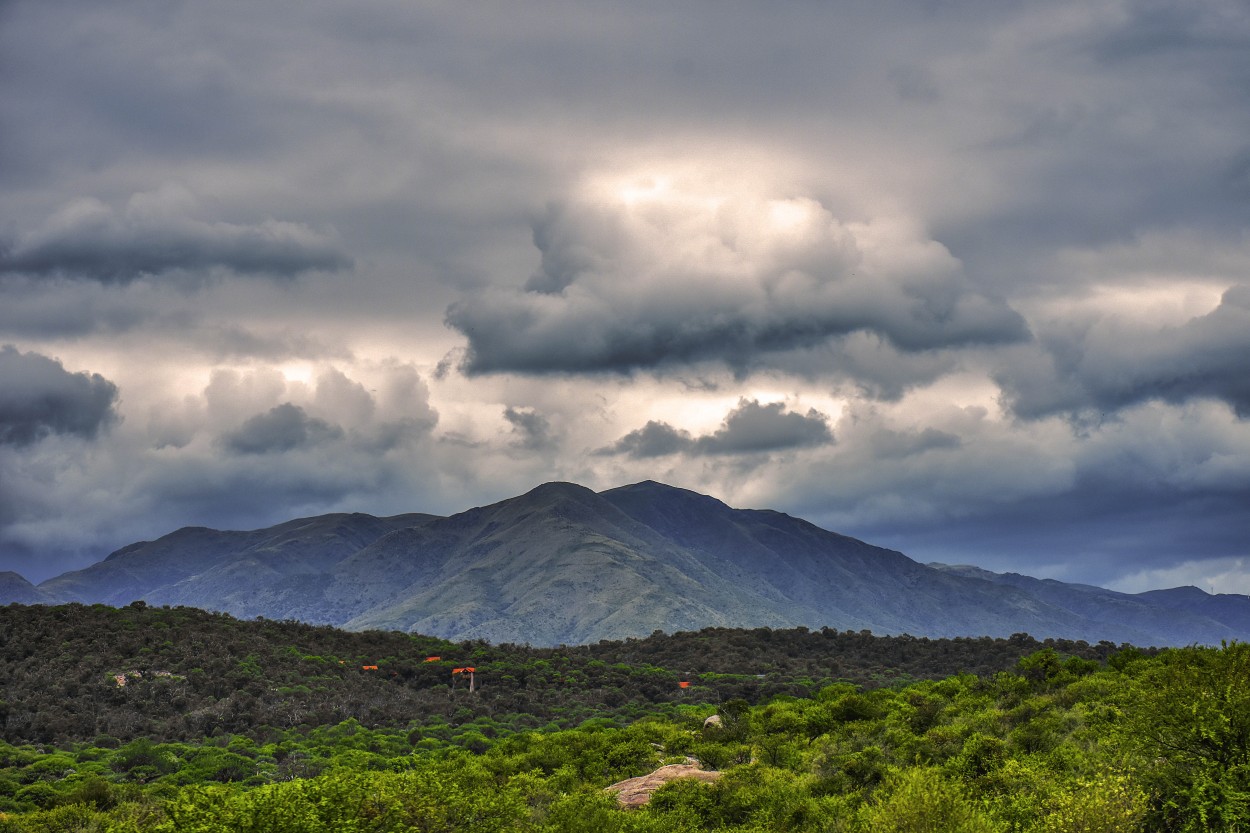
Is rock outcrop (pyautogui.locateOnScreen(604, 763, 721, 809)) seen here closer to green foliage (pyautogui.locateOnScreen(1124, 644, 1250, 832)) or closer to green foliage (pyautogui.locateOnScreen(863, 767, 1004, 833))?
green foliage (pyautogui.locateOnScreen(863, 767, 1004, 833))

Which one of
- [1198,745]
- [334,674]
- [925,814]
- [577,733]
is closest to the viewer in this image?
[925,814]

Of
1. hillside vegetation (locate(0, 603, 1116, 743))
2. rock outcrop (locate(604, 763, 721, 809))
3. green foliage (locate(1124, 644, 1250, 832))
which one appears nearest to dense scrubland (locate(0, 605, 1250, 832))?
green foliage (locate(1124, 644, 1250, 832))

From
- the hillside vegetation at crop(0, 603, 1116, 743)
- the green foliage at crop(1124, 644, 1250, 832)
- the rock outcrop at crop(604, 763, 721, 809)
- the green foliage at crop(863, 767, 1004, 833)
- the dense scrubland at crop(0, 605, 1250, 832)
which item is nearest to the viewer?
the green foliage at crop(863, 767, 1004, 833)

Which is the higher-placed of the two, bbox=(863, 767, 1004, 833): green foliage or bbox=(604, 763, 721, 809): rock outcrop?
bbox=(863, 767, 1004, 833): green foliage

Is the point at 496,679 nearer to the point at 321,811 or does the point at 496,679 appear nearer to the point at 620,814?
the point at 620,814

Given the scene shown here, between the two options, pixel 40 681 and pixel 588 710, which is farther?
pixel 588 710

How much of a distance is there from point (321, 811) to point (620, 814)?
15.7m

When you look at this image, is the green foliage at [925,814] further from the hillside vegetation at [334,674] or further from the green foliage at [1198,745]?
the hillside vegetation at [334,674]

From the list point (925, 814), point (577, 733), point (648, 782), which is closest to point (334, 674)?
point (577, 733)

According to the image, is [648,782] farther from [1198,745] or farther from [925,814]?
[1198,745]

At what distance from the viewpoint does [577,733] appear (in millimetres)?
74625

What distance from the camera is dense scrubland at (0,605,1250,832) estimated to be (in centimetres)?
3747

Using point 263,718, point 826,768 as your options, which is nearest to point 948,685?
point 826,768

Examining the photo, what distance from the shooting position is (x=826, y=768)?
61.2 meters
